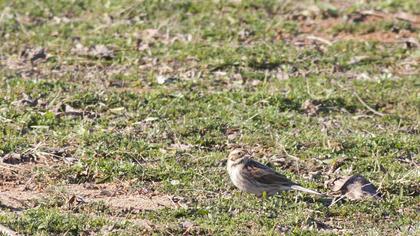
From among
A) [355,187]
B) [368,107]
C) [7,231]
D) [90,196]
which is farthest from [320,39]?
[7,231]

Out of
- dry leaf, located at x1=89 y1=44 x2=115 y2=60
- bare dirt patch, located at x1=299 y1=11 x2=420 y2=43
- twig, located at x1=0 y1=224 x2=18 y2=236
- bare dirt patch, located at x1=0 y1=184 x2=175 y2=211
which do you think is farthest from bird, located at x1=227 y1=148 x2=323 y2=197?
bare dirt patch, located at x1=299 y1=11 x2=420 y2=43

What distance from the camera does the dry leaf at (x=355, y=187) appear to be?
9.65 m

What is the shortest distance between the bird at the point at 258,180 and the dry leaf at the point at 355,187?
0.36 m

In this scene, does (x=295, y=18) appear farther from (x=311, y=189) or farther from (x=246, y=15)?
(x=311, y=189)

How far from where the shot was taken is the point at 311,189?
9.80m

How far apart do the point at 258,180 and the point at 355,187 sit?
96 centimetres

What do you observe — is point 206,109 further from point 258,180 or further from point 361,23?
point 361,23

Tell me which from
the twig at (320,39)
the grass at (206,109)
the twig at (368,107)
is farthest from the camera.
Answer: the twig at (320,39)

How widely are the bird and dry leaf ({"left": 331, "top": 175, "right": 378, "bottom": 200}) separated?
358 mm

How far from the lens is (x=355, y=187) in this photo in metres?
9.73

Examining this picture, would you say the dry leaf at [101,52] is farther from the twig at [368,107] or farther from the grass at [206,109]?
the twig at [368,107]

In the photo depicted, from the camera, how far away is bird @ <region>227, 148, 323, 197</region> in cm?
936

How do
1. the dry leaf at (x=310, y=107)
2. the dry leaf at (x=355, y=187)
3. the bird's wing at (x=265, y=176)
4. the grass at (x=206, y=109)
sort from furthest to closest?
the dry leaf at (x=310, y=107) → the dry leaf at (x=355, y=187) → the bird's wing at (x=265, y=176) → the grass at (x=206, y=109)

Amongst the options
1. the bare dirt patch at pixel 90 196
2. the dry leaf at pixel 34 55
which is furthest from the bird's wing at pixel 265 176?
the dry leaf at pixel 34 55
